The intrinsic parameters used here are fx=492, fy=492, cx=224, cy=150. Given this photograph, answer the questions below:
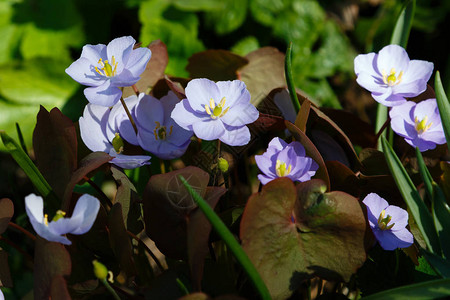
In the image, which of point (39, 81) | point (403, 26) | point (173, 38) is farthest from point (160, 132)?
point (39, 81)

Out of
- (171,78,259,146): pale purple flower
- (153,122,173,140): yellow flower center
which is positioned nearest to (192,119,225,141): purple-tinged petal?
(171,78,259,146): pale purple flower

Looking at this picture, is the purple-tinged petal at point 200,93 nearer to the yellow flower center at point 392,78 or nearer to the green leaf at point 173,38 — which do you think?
the yellow flower center at point 392,78

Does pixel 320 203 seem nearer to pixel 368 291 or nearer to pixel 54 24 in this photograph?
pixel 368 291

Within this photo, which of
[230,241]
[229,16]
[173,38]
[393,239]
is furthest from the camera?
[229,16]

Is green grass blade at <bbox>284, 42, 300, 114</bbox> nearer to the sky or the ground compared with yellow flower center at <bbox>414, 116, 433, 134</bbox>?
nearer to the sky

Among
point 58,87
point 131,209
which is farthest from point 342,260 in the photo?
point 58,87

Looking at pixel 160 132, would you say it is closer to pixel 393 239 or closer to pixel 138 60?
pixel 138 60

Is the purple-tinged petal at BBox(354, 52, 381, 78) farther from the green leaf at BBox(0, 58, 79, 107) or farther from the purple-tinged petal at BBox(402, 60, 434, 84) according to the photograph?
the green leaf at BBox(0, 58, 79, 107)
